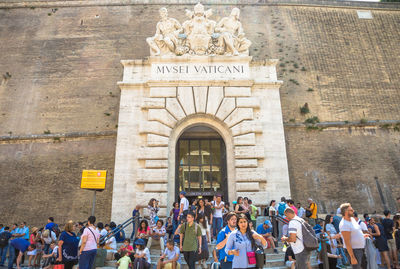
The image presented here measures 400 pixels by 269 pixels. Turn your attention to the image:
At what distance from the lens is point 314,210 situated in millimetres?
8711

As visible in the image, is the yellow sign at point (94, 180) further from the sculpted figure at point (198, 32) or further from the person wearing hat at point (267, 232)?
the sculpted figure at point (198, 32)

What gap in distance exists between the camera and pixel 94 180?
9703 mm

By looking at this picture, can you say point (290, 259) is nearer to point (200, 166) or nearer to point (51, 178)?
point (200, 166)

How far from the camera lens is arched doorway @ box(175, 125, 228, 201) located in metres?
10.7

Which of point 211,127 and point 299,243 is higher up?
point 211,127

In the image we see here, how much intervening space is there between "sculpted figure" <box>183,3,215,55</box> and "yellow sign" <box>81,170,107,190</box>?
5.57m

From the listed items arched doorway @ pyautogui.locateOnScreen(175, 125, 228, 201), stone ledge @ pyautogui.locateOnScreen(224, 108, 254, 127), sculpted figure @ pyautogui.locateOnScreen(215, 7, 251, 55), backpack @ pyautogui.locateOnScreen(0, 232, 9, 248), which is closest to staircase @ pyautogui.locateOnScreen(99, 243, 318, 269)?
arched doorway @ pyautogui.locateOnScreen(175, 125, 228, 201)

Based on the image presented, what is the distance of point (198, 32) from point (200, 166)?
16.7ft

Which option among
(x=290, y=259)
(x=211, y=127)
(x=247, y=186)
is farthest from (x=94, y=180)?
(x=290, y=259)

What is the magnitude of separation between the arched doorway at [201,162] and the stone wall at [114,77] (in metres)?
3.04

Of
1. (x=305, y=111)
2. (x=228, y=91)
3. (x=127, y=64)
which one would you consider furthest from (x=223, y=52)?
(x=305, y=111)

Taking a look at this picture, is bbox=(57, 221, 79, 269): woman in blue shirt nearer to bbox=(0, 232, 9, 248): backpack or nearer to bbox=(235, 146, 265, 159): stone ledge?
bbox=(0, 232, 9, 248): backpack

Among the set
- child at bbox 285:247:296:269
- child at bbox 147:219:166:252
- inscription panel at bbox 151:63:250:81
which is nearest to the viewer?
child at bbox 285:247:296:269

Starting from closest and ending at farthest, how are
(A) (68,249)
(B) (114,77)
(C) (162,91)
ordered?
(A) (68,249)
(C) (162,91)
(B) (114,77)
